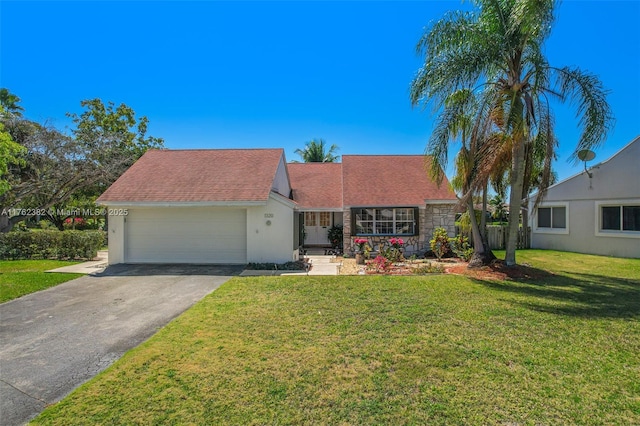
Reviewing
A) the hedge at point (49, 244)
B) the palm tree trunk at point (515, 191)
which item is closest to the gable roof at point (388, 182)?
the palm tree trunk at point (515, 191)

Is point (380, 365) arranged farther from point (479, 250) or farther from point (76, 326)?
point (479, 250)

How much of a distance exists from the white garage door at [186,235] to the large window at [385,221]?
600 cm

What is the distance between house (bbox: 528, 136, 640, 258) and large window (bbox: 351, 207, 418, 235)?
581cm

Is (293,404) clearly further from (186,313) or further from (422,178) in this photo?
(422,178)

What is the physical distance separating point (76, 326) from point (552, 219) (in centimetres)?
2234

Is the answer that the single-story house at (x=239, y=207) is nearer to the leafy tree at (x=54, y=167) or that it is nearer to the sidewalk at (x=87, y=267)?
the sidewalk at (x=87, y=267)

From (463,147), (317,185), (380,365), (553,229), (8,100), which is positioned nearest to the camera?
(380,365)

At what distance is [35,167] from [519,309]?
24.2m

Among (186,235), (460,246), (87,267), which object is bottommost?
(87,267)

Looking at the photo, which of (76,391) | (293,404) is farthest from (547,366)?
(76,391)

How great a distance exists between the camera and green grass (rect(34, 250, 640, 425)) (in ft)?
12.2

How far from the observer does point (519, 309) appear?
763 cm

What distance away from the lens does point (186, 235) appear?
49.5 feet

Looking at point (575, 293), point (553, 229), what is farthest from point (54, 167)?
point (553, 229)
